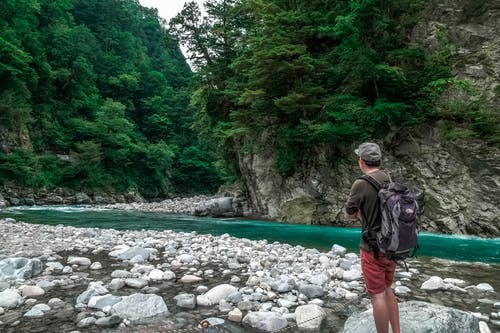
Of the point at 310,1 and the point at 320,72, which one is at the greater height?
the point at 310,1

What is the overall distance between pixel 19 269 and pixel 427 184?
13.3 metres

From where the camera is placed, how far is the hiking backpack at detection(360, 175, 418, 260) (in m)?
2.46

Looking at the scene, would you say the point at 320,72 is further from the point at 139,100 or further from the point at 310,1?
the point at 139,100

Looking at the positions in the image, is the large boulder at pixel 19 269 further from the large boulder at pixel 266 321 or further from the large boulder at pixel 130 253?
the large boulder at pixel 266 321

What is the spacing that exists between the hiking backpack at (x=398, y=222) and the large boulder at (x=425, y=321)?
81cm

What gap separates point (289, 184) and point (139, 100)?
3527 centimetres

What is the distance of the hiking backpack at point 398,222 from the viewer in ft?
8.05

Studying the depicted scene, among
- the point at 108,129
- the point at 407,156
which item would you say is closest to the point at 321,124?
the point at 407,156

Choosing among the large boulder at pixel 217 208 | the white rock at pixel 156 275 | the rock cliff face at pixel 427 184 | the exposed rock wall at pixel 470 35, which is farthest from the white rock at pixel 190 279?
the large boulder at pixel 217 208

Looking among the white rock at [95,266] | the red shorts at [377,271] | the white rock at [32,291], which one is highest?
the red shorts at [377,271]

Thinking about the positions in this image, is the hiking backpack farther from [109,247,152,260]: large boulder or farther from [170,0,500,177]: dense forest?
[170,0,500,177]: dense forest

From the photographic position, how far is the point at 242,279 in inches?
198

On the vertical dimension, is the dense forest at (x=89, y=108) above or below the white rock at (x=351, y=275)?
above

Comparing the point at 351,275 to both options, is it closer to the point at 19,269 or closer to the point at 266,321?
the point at 266,321
